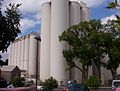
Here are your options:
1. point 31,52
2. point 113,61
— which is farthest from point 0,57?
point 31,52

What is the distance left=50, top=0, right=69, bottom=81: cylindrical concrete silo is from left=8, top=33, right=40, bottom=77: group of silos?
83.2 ft

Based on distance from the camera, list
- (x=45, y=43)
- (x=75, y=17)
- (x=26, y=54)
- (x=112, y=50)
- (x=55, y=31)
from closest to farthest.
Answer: (x=112, y=50) → (x=55, y=31) → (x=45, y=43) → (x=75, y=17) → (x=26, y=54)

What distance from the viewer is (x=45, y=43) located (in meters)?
107

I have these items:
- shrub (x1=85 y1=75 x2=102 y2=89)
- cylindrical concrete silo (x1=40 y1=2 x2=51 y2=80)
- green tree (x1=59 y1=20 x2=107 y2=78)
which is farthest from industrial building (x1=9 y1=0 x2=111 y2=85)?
shrub (x1=85 y1=75 x2=102 y2=89)

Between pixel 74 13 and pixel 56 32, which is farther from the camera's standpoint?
pixel 74 13

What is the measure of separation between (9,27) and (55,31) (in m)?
82.0

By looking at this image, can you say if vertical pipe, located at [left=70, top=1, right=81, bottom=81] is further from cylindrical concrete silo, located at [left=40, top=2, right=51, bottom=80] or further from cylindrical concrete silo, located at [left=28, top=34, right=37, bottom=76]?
cylindrical concrete silo, located at [left=28, top=34, right=37, bottom=76]

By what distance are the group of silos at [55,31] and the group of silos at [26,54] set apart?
63.6 ft

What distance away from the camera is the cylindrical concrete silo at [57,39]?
99.2 metres

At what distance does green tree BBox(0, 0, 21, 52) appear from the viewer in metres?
19.0

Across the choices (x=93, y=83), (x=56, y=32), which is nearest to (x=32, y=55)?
(x=56, y=32)

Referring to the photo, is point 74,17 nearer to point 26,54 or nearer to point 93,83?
point 26,54

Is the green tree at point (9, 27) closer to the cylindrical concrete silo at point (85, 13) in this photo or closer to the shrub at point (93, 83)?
the shrub at point (93, 83)

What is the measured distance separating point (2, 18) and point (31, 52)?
113908 millimetres
